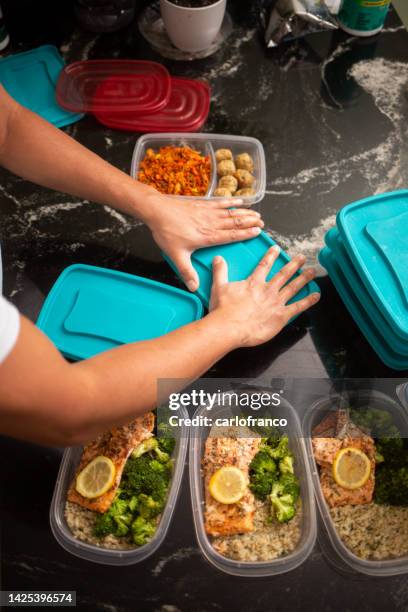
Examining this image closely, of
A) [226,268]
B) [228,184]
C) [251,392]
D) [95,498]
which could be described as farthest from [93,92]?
[95,498]

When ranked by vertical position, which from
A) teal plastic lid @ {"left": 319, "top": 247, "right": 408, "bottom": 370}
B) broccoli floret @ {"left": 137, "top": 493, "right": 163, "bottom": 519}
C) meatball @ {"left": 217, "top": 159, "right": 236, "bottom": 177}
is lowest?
broccoli floret @ {"left": 137, "top": 493, "right": 163, "bottom": 519}

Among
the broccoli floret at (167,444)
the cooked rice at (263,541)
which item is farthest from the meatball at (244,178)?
the cooked rice at (263,541)

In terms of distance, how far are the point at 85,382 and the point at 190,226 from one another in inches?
24.1

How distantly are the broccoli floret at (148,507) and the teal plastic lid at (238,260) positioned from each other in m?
0.49

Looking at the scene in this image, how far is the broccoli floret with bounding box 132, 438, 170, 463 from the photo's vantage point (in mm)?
1128

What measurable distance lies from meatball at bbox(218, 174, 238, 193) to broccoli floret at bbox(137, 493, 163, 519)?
2.89ft

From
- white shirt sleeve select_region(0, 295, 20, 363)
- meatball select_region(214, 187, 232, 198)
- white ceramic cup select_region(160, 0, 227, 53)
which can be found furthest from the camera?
white ceramic cup select_region(160, 0, 227, 53)

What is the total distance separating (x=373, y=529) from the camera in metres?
1.07

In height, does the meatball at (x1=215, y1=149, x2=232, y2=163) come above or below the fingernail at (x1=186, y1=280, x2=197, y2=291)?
above

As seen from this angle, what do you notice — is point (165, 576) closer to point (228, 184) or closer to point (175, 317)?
point (175, 317)

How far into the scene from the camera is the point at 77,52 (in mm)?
1826

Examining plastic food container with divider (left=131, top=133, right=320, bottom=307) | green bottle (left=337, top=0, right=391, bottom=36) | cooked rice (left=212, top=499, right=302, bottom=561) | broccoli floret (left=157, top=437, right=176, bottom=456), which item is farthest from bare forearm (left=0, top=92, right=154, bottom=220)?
green bottle (left=337, top=0, right=391, bottom=36)

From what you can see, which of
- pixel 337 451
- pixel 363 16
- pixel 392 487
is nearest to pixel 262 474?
pixel 337 451

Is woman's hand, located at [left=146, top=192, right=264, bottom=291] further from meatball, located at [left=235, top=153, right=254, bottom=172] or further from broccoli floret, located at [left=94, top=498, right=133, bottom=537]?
broccoli floret, located at [left=94, top=498, right=133, bottom=537]
